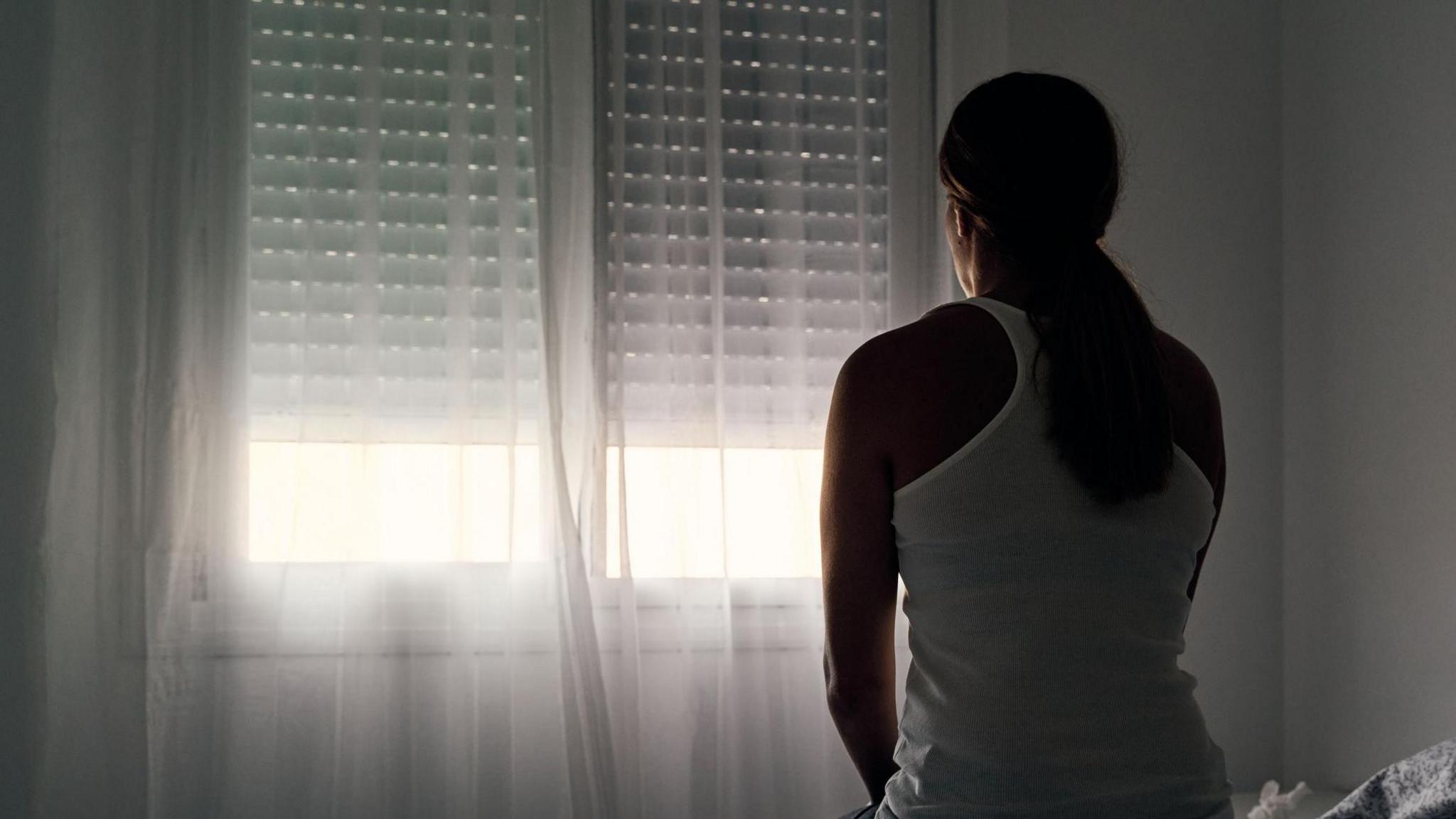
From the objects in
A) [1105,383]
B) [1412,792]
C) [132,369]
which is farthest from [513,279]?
[1412,792]

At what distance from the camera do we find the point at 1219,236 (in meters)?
2.21

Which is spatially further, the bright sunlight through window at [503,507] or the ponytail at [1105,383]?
the bright sunlight through window at [503,507]

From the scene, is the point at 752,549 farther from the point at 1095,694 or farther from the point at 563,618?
the point at 1095,694

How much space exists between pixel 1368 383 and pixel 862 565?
4.88ft

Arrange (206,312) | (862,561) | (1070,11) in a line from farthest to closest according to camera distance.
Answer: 1. (1070,11)
2. (206,312)
3. (862,561)

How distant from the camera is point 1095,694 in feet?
2.72

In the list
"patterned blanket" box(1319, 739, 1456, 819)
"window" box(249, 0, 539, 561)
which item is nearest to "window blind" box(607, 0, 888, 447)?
"window" box(249, 0, 539, 561)

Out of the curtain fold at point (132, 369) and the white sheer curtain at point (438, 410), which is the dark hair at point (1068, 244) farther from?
the curtain fold at point (132, 369)

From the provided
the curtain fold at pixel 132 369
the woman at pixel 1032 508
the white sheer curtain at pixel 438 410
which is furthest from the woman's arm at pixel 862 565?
the curtain fold at pixel 132 369

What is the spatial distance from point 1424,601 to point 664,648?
49.8 inches

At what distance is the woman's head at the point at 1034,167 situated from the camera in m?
0.91

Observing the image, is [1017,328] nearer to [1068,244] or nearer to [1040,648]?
[1068,244]

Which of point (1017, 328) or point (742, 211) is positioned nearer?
point (1017, 328)

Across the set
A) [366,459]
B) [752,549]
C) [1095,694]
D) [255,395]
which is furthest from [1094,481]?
[255,395]
